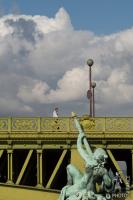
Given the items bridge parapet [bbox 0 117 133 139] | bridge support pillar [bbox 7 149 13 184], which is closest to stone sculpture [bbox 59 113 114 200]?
bridge parapet [bbox 0 117 133 139]

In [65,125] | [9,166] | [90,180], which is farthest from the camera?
[9,166]

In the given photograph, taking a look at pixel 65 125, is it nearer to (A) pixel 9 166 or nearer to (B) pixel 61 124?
(B) pixel 61 124

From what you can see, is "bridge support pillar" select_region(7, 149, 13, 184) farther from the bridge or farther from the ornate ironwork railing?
the ornate ironwork railing

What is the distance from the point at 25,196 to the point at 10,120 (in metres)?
6.18

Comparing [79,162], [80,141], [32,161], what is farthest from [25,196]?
[80,141]

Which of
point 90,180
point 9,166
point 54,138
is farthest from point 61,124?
point 90,180

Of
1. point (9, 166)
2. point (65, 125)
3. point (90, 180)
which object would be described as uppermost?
point (65, 125)

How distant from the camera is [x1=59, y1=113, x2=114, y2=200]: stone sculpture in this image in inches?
929

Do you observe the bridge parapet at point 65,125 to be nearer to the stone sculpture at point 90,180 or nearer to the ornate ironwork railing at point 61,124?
the ornate ironwork railing at point 61,124

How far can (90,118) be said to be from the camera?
47000 mm

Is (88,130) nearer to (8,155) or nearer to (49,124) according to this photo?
(49,124)

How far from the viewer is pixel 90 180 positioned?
78.8 ft

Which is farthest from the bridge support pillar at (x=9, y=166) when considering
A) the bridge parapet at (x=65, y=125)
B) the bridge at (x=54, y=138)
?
the bridge parapet at (x=65, y=125)

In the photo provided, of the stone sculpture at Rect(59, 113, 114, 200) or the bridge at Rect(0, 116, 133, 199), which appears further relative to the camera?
the bridge at Rect(0, 116, 133, 199)
